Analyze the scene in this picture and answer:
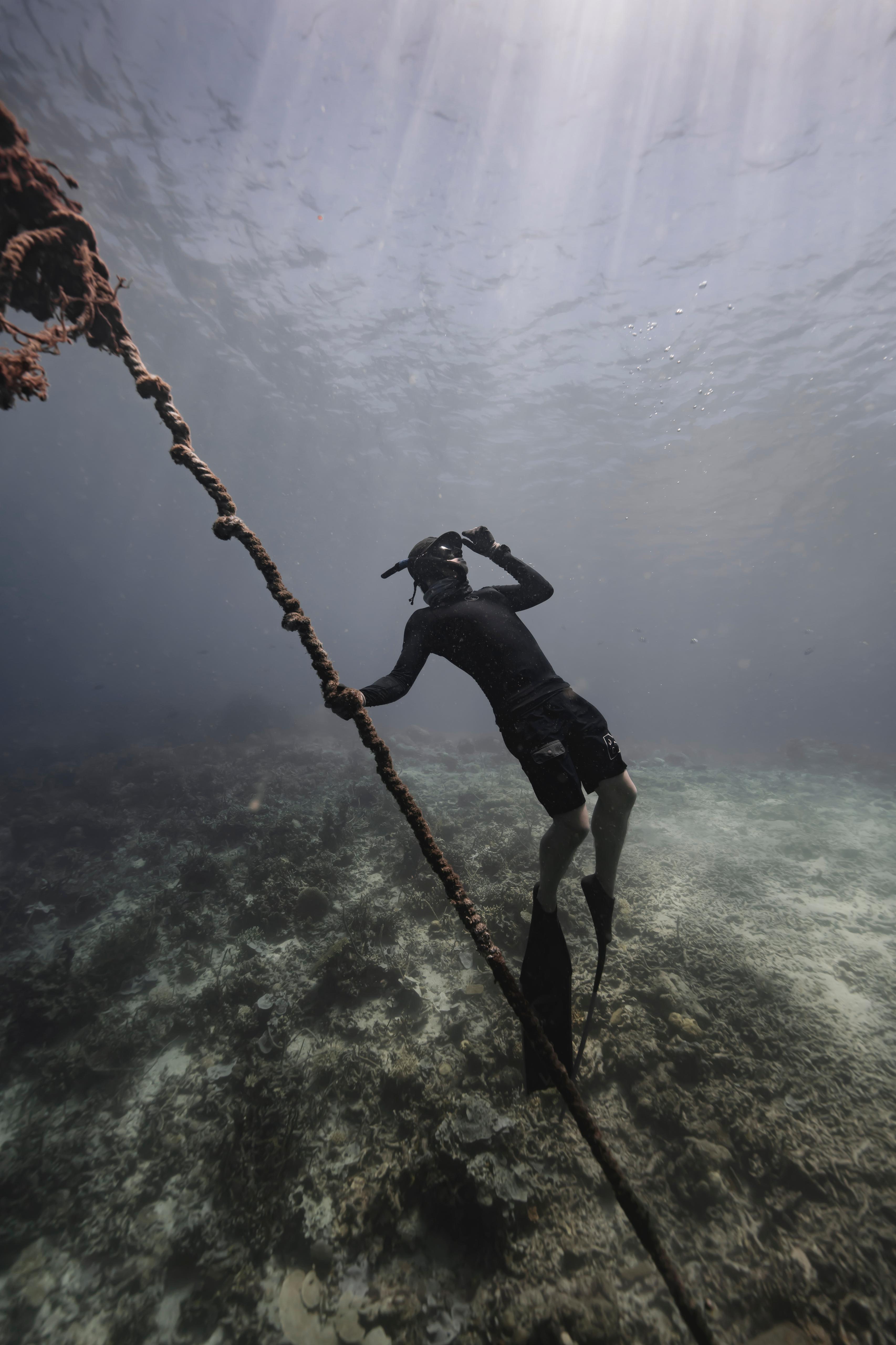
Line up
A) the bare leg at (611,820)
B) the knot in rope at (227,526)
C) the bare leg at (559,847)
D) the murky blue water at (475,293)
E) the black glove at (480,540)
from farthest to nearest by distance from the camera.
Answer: the murky blue water at (475,293)
the black glove at (480,540)
the bare leg at (611,820)
the bare leg at (559,847)
the knot in rope at (227,526)

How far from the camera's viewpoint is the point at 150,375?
2.14 m

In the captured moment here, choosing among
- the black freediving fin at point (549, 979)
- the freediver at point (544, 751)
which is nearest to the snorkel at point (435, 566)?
the freediver at point (544, 751)

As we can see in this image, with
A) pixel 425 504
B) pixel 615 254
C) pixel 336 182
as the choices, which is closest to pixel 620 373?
pixel 615 254

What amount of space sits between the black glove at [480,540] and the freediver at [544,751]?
0.33 m

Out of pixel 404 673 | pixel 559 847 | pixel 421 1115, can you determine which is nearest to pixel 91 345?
pixel 404 673

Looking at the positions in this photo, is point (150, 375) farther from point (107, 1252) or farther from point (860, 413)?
point (860, 413)

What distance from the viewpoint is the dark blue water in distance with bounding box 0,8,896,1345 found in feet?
9.34

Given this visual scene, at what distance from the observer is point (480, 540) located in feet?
11.5

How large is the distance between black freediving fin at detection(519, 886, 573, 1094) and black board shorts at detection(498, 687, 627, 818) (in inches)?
30.4

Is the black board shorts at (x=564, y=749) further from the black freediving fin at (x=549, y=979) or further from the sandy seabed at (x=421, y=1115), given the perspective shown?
the sandy seabed at (x=421, y=1115)

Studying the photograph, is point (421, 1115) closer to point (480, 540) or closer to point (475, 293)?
point (480, 540)

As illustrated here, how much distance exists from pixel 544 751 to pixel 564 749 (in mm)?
110

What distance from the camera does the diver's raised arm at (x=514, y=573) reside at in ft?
11.4

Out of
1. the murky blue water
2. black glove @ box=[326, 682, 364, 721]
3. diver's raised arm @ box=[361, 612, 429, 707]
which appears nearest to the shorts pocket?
diver's raised arm @ box=[361, 612, 429, 707]
